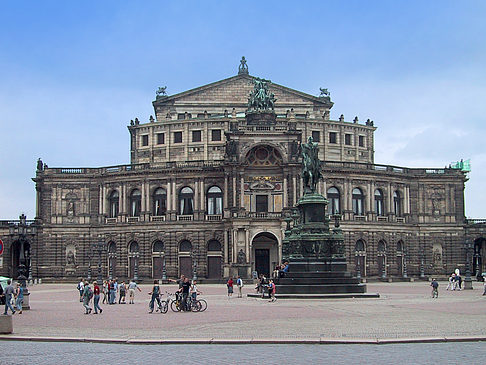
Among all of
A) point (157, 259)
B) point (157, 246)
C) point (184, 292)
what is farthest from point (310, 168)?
point (157, 246)

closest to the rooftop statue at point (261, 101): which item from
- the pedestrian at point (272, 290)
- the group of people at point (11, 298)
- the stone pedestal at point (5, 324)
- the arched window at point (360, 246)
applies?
the arched window at point (360, 246)

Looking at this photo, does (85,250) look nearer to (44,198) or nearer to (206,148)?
(44,198)

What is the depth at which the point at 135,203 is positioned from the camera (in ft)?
312

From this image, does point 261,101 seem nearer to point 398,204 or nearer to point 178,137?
point 178,137

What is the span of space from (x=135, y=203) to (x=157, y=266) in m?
8.62

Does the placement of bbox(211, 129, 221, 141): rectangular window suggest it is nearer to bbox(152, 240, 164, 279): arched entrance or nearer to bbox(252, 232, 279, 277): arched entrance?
bbox(152, 240, 164, 279): arched entrance

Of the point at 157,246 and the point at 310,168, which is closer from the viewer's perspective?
the point at 310,168

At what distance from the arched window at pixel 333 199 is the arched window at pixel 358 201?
2392mm

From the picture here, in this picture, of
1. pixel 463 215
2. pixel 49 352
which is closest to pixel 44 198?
pixel 463 215

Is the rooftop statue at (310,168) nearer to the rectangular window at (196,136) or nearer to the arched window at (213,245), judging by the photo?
the arched window at (213,245)

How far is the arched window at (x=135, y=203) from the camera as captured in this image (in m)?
94.7

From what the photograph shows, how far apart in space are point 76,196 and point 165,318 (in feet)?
213

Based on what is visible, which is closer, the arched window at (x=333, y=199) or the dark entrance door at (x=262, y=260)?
the dark entrance door at (x=262, y=260)

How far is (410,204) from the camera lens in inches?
3848
